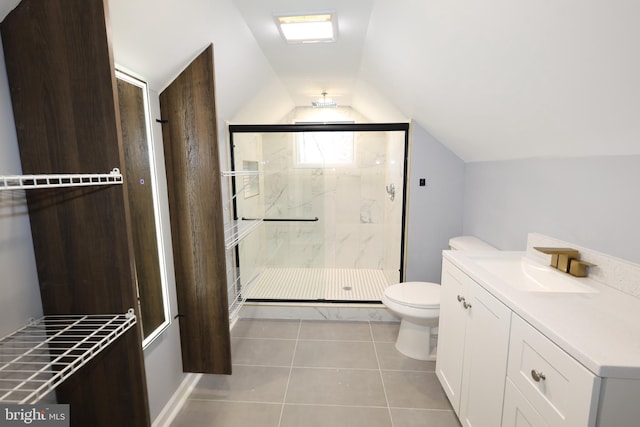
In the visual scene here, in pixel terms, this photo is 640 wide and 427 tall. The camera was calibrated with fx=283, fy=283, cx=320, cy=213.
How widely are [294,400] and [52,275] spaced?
4.99 ft

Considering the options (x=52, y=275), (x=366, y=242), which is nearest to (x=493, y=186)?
(x=366, y=242)

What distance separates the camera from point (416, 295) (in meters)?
2.22

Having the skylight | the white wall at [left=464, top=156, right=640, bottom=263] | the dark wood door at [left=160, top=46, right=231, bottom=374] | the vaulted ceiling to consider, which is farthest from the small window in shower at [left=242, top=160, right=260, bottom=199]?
the white wall at [left=464, top=156, right=640, bottom=263]

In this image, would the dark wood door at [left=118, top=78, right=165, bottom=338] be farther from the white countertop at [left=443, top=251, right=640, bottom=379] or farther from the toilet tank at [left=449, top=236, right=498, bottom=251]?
the toilet tank at [left=449, top=236, right=498, bottom=251]

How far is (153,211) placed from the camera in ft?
5.32

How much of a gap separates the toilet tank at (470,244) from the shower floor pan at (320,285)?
790 millimetres

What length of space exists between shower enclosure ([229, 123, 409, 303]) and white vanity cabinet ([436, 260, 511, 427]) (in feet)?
3.91

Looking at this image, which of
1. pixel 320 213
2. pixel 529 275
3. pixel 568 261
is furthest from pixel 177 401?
pixel 320 213

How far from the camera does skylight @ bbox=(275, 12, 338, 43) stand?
67.9 inches

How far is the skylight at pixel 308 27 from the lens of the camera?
1726 millimetres

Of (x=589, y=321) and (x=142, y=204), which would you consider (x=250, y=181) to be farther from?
(x=589, y=321)

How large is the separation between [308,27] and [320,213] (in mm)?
2266

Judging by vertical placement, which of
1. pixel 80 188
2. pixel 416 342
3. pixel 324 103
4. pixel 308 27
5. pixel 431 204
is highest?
pixel 308 27

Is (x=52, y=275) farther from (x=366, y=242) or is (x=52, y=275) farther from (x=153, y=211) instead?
(x=366, y=242)
